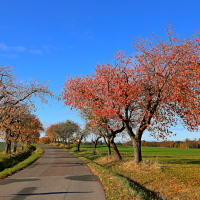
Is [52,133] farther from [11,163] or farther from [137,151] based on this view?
[137,151]

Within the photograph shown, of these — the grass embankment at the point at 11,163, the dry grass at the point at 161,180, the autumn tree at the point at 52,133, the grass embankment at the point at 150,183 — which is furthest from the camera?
the autumn tree at the point at 52,133

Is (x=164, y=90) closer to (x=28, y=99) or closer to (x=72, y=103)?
(x=72, y=103)

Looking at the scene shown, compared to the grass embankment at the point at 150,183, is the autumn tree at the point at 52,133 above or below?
above

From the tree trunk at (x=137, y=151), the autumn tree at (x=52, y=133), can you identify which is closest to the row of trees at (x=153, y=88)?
the tree trunk at (x=137, y=151)

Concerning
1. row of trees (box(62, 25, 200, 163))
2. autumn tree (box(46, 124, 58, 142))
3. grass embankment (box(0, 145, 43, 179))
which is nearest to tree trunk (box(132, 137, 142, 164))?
row of trees (box(62, 25, 200, 163))

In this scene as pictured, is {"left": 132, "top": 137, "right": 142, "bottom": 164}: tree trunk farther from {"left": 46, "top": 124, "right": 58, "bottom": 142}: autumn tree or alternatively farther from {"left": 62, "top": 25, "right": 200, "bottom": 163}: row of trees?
{"left": 46, "top": 124, "right": 58, "bottom": 142}: autumn tree

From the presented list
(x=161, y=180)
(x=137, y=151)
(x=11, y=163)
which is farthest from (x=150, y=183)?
(x=11, y=163)

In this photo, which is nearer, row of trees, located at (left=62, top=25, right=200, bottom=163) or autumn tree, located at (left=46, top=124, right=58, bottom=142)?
row of trees, located at (left=62, top=25, right=200, bottom=163)

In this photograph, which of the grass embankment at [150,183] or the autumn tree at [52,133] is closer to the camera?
the grass embankment at [150,183]

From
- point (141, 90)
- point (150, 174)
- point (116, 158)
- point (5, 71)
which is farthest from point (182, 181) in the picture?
point (5, 71)

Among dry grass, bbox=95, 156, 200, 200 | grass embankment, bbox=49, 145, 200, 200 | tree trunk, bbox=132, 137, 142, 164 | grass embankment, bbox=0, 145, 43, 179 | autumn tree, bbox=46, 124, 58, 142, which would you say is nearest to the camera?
grass embankment, bbox=49, 145, 200, 200

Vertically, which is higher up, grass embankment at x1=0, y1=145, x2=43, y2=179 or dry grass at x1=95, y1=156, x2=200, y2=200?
dry grass at x1=95, y1=156, x2=200, y2=200

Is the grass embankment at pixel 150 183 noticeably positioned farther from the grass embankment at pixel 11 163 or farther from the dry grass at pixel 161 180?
the grass embankment at pixel 11 163

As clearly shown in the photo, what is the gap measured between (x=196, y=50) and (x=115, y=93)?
6.94 meters
